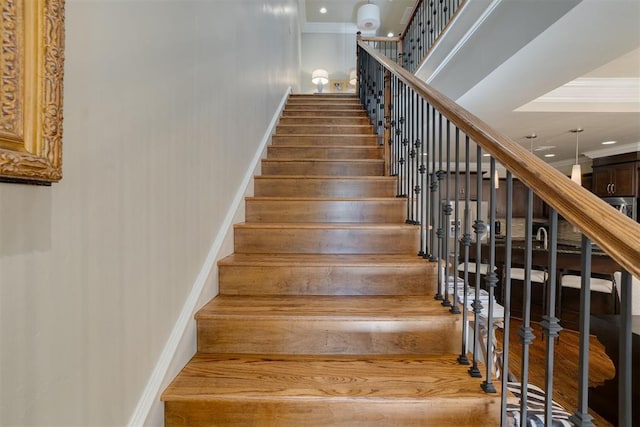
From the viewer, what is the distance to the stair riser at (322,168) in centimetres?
266

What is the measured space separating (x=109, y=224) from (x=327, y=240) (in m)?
1.24

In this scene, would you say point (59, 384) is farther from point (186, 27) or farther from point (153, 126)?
point (186, 27)

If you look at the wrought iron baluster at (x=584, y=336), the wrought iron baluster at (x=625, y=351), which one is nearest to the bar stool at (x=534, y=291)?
the wrought iron baluster at (x=584, y=336)

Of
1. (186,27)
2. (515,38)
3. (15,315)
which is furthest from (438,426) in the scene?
(515,38)

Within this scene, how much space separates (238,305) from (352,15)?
7.73 meters

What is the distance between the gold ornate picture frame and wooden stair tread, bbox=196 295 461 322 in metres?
0.94

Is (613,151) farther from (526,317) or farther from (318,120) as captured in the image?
(526,317)

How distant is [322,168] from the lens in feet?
8.80

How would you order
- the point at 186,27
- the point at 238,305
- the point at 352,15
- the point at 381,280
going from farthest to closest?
the point at 352,15 → the point at 381,280 → the point at 238,305 → the point at 186,27

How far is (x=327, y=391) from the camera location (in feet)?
3.59

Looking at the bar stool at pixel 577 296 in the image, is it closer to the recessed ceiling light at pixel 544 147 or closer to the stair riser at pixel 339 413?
the recessed ceiling light at pixel 544 147

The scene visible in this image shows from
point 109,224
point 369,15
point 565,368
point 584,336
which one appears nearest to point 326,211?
point 109,224

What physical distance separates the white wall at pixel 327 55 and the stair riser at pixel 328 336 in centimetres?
721

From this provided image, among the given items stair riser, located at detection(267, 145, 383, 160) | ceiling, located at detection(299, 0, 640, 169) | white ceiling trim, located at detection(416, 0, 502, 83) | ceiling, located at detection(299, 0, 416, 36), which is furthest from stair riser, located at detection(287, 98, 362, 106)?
ceiling, located at detection(299, 0, 416, 36)
